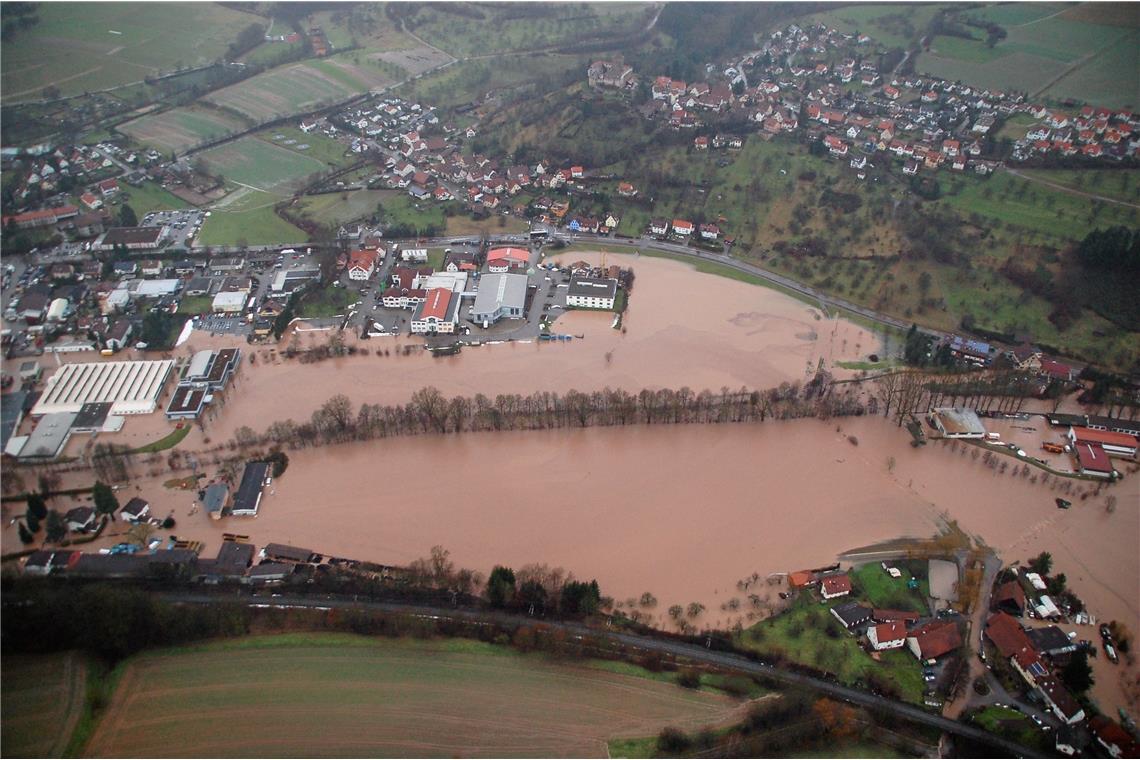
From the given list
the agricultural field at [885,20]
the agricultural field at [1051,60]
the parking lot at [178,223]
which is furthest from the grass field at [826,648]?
the agricultural field at [885,20]

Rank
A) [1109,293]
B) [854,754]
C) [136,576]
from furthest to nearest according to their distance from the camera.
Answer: [1109,293], [136,576], [854,754]

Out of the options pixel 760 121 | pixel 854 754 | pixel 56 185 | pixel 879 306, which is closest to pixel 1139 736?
pixel 854 754

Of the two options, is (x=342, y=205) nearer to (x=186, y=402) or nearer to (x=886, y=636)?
(x=186, y=402)

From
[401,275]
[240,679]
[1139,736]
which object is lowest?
[240,679]

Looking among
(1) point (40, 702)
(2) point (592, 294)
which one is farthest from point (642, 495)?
(1) point (40, 702)

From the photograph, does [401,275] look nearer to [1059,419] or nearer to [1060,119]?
[1059,419]

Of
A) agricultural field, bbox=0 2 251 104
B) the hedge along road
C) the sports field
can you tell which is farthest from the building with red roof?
agricultural field, bbox=0 2 251 104

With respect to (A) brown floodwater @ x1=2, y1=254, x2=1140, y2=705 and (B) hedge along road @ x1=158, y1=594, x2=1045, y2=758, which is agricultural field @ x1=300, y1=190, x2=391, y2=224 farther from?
(B) hedge along road @ x1=158, y1=594, x2=1045, y2=758
